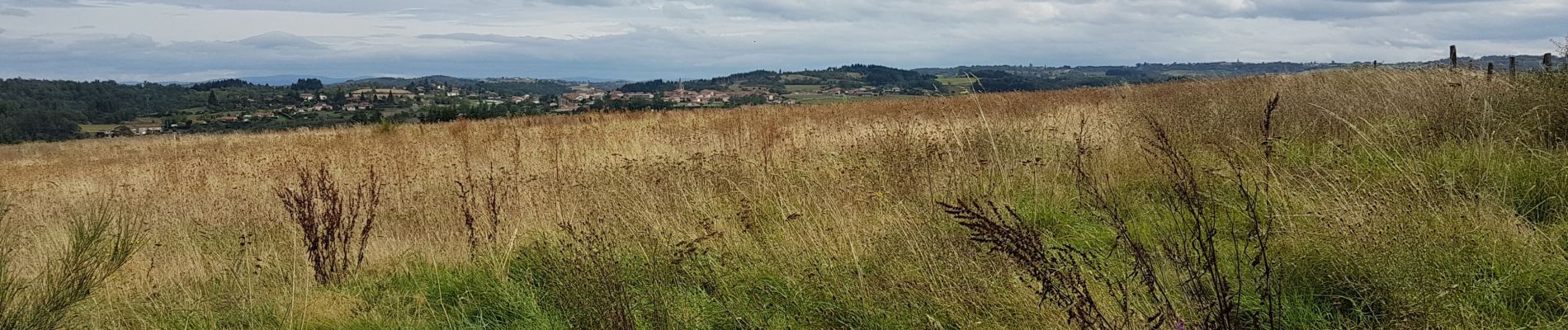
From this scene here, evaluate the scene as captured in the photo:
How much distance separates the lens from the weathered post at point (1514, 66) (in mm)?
7091

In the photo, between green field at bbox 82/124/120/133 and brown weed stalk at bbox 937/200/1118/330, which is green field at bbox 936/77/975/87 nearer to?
brown weed stalk at bbox 937/200/1118/330

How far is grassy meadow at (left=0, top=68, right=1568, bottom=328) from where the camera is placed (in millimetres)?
2834

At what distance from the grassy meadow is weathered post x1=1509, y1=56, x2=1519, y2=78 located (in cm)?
31

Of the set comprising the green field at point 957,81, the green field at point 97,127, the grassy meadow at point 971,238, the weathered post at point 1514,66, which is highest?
the weathered post at point 1514,66

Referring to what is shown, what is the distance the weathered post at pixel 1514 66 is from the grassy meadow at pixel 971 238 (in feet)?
1.02

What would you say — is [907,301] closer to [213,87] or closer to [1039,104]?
[1039,104]

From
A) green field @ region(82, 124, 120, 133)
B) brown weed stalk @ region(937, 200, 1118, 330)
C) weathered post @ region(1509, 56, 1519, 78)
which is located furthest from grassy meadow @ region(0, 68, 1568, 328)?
green field @ region(82, 124, 120, 133)

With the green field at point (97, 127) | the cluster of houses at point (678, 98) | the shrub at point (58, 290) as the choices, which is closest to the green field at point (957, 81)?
the shrub at point (58, 290)

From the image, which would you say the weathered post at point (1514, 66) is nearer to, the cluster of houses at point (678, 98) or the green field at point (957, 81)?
the green field at point (957, 81)

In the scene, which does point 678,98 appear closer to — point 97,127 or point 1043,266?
point 1043,266

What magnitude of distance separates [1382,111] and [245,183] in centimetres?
1260

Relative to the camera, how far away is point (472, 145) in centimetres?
1348

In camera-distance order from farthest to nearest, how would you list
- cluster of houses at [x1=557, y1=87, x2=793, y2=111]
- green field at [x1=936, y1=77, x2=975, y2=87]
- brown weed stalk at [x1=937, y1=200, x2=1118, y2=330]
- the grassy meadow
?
cluster of houses at [x1=557, y1=87, x2=793, y2=111] < green field at [x1=936, y1=77, x2=975, y2=87] < the grassy meadow < brown weed stalk at [x1=937, y1=200, x2=1118, y2=330]

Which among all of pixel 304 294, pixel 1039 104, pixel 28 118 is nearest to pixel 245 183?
pixel 304 294
